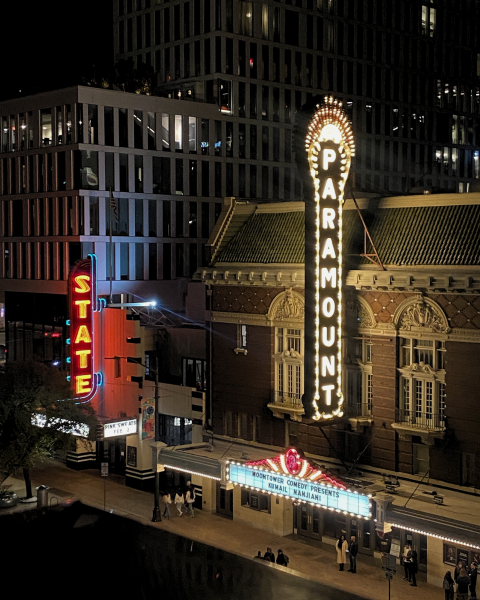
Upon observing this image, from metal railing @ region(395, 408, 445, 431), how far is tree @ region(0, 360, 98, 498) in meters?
19.2

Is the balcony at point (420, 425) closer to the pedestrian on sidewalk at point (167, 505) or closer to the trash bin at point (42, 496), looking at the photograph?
the pedestrian on sidewalk at point (167, 505)

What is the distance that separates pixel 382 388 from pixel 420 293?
4.72m

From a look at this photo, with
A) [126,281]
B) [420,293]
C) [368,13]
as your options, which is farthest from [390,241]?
[368,13]

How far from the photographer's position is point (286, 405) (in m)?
43.2

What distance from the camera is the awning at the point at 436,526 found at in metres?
33.9

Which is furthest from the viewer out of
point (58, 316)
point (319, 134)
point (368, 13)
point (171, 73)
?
point (368, 13)

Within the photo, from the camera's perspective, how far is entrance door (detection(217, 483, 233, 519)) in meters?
47.5

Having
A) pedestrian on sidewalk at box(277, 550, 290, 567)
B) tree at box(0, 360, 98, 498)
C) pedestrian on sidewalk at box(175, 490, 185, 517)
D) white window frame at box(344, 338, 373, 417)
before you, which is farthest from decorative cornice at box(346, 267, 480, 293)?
tree at box(0, 360, 98, 498)

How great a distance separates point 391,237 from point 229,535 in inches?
652

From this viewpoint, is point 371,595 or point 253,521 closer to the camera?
point 371,595

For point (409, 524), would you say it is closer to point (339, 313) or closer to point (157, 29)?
point (339, 313)

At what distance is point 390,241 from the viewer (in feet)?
133

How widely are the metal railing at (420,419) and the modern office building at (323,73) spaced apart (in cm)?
3603

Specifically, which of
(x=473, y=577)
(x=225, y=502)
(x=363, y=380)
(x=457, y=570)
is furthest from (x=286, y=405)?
(x=473, y=577)
